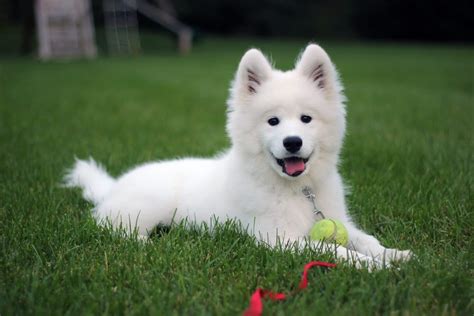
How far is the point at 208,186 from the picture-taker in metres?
3.21

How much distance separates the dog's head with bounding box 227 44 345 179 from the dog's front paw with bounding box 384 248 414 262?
627 mm

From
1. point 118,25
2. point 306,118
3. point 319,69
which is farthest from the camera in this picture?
point 118,25

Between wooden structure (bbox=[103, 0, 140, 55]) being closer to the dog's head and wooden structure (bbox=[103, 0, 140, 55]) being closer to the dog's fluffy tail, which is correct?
the dog's fluffy tail

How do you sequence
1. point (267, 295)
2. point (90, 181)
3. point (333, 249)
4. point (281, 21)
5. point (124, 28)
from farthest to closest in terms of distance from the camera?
point (281, 21), point (124, 28), point (90, 181), point (333, 249), point (267, 295)

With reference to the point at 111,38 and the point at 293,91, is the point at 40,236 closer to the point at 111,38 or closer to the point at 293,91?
the point at 293,91

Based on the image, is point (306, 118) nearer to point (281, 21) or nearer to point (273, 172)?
point (273, 172)

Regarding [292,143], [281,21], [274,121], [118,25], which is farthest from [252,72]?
[281,21]

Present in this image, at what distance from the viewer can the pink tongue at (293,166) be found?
2.79 meters

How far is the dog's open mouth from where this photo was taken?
279 cm

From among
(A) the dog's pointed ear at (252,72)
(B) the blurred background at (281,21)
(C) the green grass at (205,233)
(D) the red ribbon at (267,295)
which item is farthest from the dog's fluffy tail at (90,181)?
(B) the blurred background at (281,21)

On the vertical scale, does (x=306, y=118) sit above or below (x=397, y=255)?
above

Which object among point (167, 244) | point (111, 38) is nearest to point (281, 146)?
point (167, 244)

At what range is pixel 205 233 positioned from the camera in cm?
295

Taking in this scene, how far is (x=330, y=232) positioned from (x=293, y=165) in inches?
16.7
